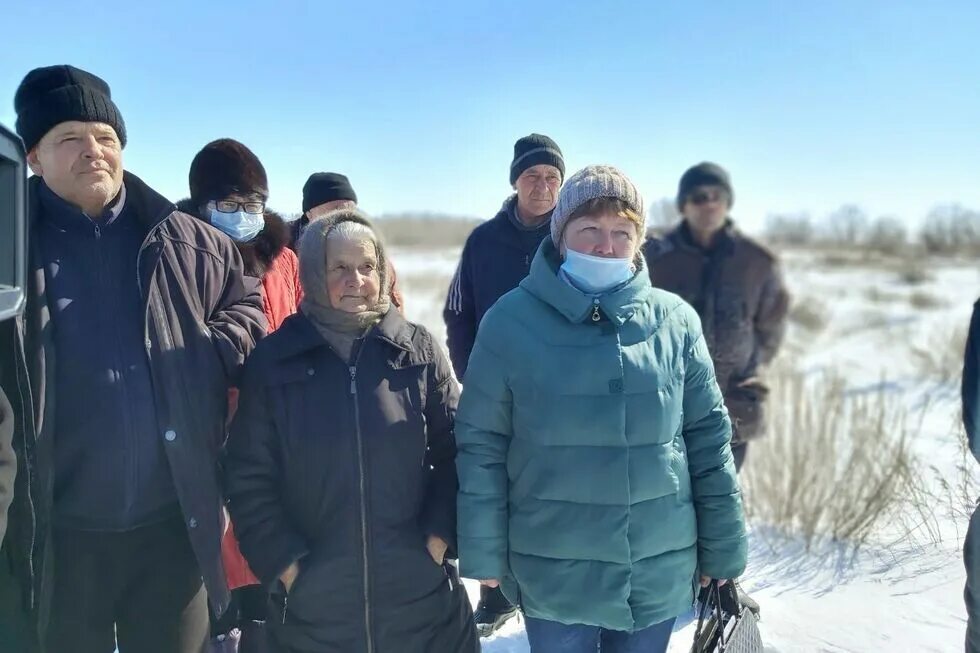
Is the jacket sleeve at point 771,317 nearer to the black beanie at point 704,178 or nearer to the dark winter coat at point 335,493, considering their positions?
the black beanie at point 704,178

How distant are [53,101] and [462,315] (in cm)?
191

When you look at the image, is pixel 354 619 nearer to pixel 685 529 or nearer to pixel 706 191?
pixel 685 529

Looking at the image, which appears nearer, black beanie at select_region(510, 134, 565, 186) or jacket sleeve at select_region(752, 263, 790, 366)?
black beanie at select_region(510, 134, 565, 186)

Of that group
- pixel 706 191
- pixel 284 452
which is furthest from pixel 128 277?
pixel 706 191

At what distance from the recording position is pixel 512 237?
10.6ft

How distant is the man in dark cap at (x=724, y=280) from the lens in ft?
12.3

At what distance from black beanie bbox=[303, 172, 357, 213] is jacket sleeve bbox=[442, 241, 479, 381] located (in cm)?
82

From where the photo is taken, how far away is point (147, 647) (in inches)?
80.2

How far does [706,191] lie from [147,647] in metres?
3.14

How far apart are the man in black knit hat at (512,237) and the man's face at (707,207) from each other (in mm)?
830

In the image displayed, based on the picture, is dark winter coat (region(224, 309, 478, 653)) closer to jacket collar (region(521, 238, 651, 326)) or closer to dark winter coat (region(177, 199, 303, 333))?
jacket collar (region(521, 238, 651, 326))

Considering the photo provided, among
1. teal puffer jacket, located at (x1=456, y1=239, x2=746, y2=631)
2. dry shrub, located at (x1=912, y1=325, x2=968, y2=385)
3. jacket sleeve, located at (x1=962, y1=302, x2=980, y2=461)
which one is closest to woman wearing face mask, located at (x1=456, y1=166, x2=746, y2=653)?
teal puffer jacket, located at (x1=456, y1=239, x2=746, y2=631)

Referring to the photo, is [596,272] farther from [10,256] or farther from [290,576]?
[10,256]

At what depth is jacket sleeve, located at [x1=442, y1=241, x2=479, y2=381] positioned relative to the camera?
3.40 m
